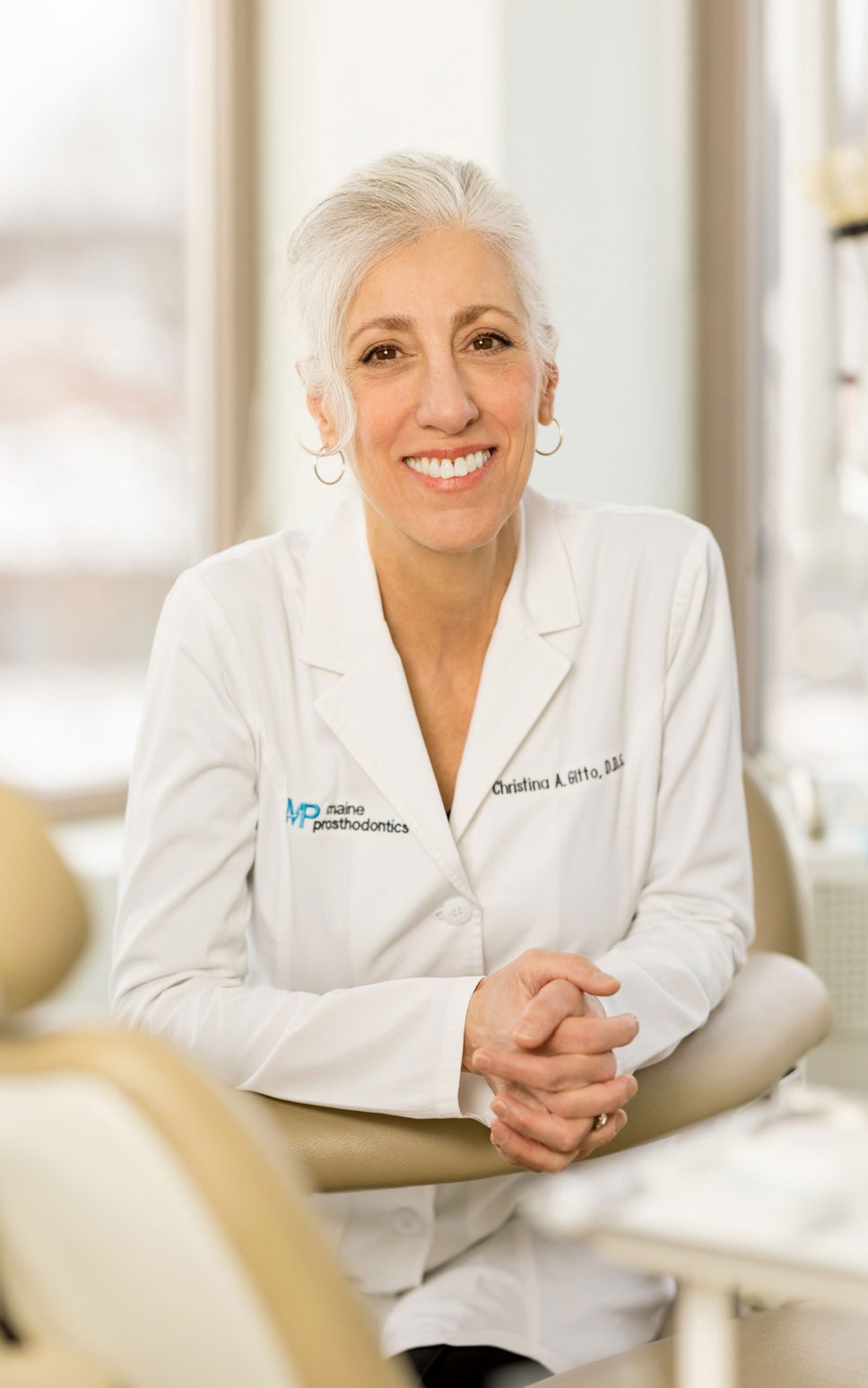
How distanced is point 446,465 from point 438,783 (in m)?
0.31

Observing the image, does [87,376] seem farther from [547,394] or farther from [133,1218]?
[133,1218]

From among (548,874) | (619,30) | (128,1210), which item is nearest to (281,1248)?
(128,1210)

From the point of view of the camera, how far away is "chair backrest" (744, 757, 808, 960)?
1.74 meters

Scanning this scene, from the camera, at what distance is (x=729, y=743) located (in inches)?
62.2

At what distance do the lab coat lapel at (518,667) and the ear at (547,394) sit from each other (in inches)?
5.1

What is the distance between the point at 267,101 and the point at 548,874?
6.03 feet

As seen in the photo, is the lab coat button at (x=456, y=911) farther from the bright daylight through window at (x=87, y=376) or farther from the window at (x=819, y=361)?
the window at (x=819, y=361)

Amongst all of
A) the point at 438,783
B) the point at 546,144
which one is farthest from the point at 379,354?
the point at 546,144

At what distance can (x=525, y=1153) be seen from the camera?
4.09 feet

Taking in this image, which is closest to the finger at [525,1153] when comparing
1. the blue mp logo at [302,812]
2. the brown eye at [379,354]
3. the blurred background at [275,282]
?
A: the blue mp logo at [302,812]

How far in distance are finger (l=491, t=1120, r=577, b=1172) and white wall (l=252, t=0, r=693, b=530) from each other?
4.73 ft

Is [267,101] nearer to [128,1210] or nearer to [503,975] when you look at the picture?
[503,975]

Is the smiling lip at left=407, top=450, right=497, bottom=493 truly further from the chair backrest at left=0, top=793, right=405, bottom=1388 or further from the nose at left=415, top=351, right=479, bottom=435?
the chair backrest at left=0, top=793, right=405, bottom=1388

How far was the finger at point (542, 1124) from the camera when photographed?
48.6 inches
